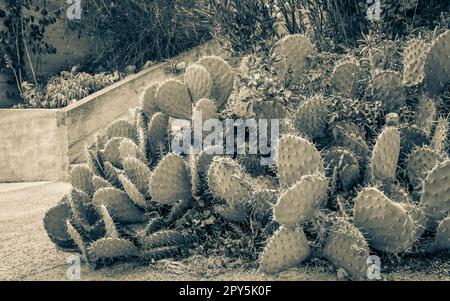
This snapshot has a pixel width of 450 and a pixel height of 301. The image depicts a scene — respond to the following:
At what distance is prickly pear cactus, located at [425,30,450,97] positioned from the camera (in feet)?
12.4

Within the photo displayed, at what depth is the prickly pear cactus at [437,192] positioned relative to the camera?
324cm

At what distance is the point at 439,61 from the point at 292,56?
3.22ft

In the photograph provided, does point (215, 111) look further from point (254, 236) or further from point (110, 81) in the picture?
point (110, 81)

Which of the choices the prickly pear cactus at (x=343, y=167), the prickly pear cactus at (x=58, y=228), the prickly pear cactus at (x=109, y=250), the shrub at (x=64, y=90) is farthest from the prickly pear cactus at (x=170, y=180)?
the shrub at (x=64, y=90)

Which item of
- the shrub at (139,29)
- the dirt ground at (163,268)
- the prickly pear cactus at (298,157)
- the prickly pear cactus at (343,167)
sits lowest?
the dirt ground at (163,268)

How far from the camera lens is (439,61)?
3781 mm

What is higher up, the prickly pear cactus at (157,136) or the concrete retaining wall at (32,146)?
the prickly pear cactus at (157,136)

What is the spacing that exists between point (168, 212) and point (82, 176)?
64 cm

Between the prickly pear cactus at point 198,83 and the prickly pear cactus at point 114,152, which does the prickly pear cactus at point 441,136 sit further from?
the prickly pear cactus at point 114,152

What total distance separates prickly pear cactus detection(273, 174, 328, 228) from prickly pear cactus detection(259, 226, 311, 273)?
6 cm

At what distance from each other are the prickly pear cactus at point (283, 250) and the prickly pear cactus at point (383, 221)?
339mm

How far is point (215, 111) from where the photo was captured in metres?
3.81

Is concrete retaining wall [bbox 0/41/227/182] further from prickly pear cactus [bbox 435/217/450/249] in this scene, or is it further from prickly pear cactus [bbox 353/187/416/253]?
prickly pear cactus [bbox 435/217/450/249]
